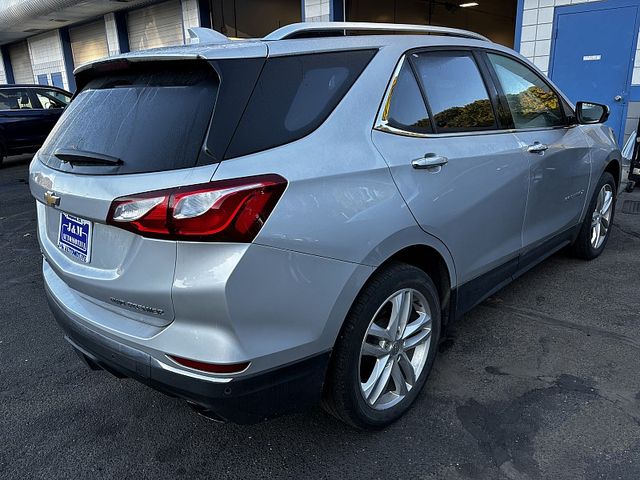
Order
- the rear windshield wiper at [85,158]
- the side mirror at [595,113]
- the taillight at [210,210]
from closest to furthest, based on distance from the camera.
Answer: the taillight at [210,210]
the rear windshield wiper at [85,158]
the side mirror at [595,113]

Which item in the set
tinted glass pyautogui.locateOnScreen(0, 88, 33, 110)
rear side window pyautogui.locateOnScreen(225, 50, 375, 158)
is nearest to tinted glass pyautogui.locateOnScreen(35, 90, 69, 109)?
tinted glass pyautogui.locateOnScreen(0, 88, 33, 110)

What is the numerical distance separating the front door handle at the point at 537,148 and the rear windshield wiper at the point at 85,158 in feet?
7.77

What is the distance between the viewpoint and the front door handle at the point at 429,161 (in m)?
2.29

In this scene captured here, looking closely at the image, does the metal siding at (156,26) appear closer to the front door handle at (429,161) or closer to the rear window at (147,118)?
the rear window at (147,118)

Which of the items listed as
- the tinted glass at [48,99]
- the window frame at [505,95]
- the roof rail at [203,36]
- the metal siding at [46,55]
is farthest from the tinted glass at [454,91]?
the metal siding at [46,55]

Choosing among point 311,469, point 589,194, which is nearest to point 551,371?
point 311,469

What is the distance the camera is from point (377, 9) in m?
15.4

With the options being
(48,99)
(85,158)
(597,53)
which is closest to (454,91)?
(85,158)

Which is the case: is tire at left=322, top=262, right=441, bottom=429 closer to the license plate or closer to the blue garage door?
the license plate

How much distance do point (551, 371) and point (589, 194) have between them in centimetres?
192

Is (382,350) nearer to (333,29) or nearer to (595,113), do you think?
(333,29)

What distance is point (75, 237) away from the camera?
2125mm

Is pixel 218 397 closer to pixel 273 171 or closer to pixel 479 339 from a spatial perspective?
pixel 273 171

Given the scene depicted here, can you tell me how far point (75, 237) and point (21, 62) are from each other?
27.7 metres
